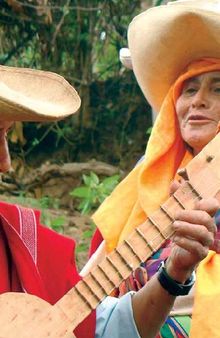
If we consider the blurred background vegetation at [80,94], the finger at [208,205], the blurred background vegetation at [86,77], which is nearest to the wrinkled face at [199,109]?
the finger at [208,205]

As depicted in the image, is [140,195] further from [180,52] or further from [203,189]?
[203,189]

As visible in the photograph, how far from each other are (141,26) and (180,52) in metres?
0.17

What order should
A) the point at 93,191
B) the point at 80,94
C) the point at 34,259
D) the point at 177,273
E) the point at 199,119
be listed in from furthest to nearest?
the point at 80,94, the point at 93,191, the point at 199,119, the point at 34,259, the point at 177,273

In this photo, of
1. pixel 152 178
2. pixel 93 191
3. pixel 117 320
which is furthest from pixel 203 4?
pixel 93 191

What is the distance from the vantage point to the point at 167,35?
3572 millimetres

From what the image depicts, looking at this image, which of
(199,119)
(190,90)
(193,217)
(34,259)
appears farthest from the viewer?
(190,90)

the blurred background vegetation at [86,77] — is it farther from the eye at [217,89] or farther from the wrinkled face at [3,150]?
the wrinkled face at [3,150]

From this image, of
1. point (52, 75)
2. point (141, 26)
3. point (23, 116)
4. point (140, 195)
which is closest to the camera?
point (23, 116)

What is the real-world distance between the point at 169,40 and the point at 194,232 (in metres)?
1.29

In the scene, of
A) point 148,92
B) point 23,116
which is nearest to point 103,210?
point 148,92

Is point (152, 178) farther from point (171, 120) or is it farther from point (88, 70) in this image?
point (88, 70)

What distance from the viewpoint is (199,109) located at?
134 inches

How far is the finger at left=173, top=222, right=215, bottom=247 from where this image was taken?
7.96 feet

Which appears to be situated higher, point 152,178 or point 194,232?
point 194,232
